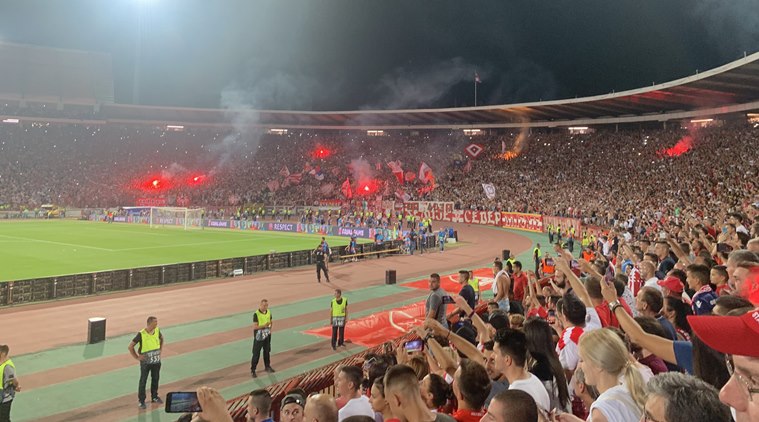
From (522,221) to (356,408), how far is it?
4993cm

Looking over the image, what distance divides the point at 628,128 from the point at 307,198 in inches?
1661

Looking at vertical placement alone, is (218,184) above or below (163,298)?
above

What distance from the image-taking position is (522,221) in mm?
52312

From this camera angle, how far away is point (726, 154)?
4228 centimetres

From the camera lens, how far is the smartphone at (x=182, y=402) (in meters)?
3.48

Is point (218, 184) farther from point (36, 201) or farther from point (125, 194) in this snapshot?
point (36, 201)

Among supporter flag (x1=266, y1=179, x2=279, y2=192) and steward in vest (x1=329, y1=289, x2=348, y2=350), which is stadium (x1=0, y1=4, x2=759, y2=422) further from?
supporter flag (x1=266, y1=179, x2=279, y2=192)

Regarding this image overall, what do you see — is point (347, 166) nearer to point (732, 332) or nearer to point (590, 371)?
point (590, 371)

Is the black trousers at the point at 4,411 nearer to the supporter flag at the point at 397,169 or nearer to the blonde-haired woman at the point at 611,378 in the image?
the blonde-haired woman at the point at 611,378

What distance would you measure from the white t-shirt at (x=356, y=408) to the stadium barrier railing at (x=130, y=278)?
760 inches

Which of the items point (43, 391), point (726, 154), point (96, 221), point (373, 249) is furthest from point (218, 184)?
point (43, 391)

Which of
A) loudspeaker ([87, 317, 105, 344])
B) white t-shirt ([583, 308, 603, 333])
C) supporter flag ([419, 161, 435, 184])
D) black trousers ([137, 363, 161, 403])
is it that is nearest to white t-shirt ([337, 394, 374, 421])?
white t-shirt ([583, 308, 603, 333])

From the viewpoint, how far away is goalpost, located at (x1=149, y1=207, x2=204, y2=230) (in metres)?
53.2

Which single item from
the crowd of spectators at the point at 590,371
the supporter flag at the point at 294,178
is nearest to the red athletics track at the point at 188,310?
the crowd of spectators at the point at 590,371
